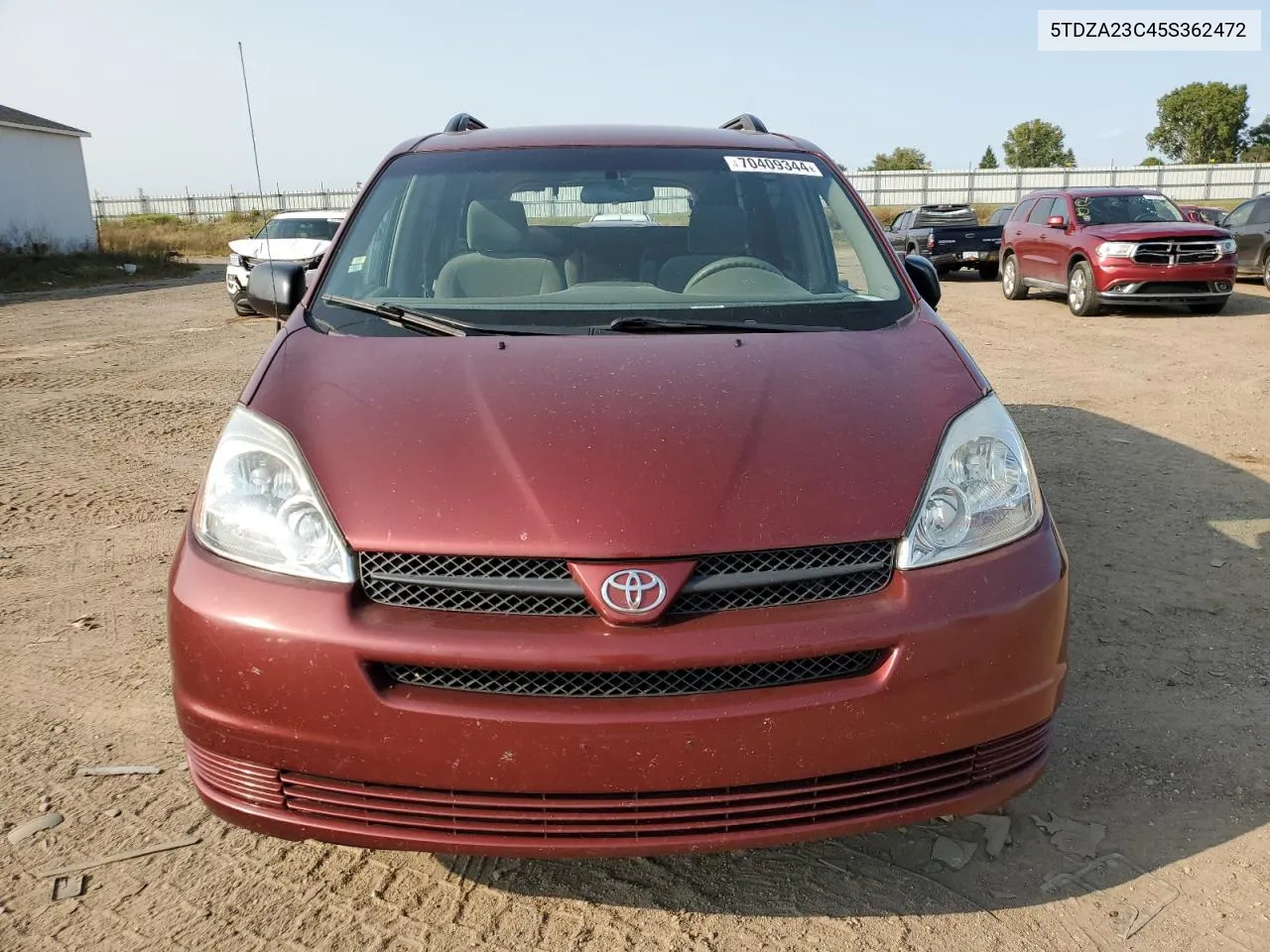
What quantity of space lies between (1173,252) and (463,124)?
1142 cm

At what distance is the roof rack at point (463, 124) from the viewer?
154 inches

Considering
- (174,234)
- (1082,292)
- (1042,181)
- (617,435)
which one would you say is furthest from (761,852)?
(1042,181)

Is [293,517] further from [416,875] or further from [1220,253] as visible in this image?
[1220,253]

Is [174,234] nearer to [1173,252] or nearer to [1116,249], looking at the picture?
[1116,249]

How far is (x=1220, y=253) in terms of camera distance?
12750 millimetres

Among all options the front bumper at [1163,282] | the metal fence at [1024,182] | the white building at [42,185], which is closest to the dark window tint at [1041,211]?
the front bumper at [1163,282]

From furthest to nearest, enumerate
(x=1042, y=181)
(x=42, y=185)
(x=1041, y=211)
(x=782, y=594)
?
(x=1042, y=181), (x=42, y=185), (x=1041, y=211), (x=782, y=594)

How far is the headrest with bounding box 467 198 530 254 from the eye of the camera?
3289 mm

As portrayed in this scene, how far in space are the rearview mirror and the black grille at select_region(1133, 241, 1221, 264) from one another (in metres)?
11.2

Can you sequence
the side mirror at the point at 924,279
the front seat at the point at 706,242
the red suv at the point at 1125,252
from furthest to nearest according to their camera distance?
1. the red suv at the point at 1125,252
2. the side mirror at the point at 924,279
3. the front seat at the point at 706,242

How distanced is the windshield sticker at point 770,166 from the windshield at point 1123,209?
11670 mm

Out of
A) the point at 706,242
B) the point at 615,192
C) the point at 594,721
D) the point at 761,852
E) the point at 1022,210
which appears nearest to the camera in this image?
the point at 594,721

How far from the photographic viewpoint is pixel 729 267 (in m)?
3.17

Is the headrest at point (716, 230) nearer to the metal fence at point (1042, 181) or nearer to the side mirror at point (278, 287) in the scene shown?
the side mirror at point (278, 287)
